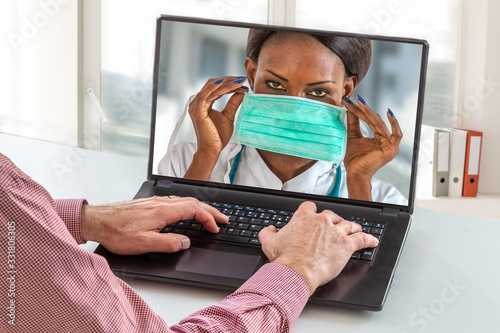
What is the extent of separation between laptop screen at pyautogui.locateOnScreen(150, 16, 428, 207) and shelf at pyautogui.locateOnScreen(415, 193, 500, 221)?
1837 millimetres

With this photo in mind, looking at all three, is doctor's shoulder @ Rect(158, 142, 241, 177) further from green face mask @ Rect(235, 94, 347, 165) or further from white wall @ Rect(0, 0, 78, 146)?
white wall @ Rect(0, 0, 78, 146)

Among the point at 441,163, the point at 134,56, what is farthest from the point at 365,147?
the point at 134,56

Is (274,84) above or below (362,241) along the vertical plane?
above

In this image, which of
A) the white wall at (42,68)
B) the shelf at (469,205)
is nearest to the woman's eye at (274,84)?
the shelf at (469,205)

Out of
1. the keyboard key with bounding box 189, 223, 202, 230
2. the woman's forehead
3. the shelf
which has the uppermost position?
the woman's forehead

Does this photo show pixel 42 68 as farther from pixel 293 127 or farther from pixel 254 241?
pixel 254 241

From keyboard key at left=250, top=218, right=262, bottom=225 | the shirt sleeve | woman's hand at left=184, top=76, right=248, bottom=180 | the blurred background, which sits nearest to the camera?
the shirt sleeve

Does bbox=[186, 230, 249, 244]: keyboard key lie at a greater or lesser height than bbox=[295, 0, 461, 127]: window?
lesser

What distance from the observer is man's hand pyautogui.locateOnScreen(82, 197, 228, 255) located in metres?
0.90

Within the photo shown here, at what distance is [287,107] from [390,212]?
236mm

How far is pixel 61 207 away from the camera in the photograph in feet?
3.15

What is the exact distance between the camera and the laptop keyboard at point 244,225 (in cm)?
95

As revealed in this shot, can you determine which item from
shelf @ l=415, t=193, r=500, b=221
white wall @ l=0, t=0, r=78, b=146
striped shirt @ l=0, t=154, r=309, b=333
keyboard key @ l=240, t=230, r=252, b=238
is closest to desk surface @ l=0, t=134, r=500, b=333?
keyboard key @ l=240, t=230, r=252, b=238

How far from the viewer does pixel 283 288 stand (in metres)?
0.74
